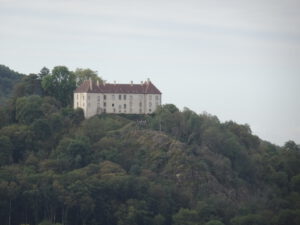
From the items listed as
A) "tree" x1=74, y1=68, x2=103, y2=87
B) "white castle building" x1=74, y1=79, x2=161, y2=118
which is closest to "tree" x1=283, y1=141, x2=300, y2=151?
"white castle building" x1=74, y1=79, x2=161, y2=118

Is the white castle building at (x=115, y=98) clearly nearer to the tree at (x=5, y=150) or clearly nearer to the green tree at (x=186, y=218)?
the tree at (x=5, y=150)

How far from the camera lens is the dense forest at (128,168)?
11969 centimetres

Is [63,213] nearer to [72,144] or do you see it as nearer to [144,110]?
[72,144]

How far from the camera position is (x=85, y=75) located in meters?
144

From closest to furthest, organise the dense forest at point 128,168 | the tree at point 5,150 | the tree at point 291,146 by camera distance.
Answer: the dense forest at point 128,168
the tree at point 5,150
the tree at point 291,146

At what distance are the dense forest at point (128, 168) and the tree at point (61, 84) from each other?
13cm

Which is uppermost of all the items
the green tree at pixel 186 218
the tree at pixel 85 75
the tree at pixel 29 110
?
the tree at pixel 85 75

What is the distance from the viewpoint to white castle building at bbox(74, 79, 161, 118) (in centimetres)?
13488

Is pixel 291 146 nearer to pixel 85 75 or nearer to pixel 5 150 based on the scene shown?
pixel 85 75

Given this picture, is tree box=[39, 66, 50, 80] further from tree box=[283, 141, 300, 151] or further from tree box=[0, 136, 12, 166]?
tree box=[283, 141, 300, 151]

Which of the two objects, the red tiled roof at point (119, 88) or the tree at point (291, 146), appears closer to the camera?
the red tiled roof at point (119, 88)

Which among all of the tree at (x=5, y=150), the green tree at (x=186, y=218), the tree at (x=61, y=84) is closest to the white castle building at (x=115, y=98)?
the tree at (x=61, y=84)

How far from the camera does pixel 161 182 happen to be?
127812 mm

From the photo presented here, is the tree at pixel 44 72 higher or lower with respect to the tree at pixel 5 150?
higher
